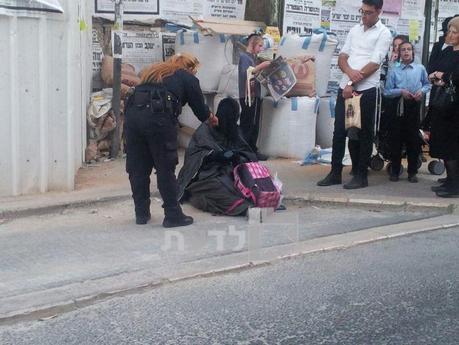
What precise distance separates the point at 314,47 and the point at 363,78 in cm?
214

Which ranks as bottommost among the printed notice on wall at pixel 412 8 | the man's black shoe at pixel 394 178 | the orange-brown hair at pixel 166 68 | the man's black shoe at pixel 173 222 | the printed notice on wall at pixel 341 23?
the man's black shoe at pixel 173 222

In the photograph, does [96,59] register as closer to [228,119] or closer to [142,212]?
[228,119]

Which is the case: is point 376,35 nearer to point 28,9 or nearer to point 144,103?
point 144,103

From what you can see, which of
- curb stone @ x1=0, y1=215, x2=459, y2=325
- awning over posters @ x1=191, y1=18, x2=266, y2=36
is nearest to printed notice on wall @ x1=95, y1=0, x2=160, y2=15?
awning over posters @ x1=191, y1=18, x2=266, y2=36

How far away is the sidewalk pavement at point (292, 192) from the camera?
21.9 ft

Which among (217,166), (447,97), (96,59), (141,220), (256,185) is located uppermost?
(96,59)

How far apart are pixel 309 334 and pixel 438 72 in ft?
13.9

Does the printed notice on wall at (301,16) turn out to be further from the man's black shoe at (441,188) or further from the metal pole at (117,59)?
the man's black shoe at (441,188)

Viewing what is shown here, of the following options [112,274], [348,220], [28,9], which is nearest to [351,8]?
[348,220]

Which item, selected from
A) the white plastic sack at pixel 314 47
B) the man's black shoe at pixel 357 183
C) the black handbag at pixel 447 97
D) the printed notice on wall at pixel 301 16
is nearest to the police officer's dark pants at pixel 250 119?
the white plastic sack at pixel 314 47

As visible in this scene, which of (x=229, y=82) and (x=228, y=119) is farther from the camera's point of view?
(x=229, y=82)

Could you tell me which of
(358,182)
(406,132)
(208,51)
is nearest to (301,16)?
(208,51)

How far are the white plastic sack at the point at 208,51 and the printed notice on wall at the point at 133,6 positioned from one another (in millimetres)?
493

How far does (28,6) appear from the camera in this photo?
6523 mm
